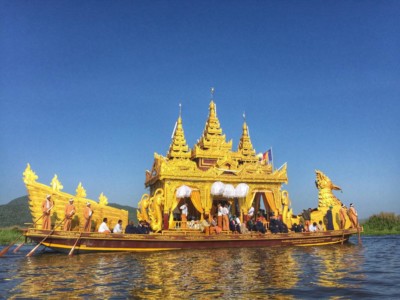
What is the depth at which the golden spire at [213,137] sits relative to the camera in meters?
24.8

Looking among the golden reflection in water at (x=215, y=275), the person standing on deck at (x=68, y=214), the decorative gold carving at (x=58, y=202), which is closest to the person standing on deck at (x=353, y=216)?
the golden reflection in water at (x=215, y=275)

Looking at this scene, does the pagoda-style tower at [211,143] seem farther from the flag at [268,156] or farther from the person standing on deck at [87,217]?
the person standing on deck at [87,217]

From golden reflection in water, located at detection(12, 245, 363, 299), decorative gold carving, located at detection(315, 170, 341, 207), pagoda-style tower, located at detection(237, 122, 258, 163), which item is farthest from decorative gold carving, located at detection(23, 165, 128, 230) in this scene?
pagoda-style tower, located at detection(237, 122, 258, 163)

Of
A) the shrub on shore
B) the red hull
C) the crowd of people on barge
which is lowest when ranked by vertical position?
the red hull

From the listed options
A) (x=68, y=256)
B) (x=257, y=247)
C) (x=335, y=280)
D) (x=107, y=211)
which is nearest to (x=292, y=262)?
(x=335, y=280)

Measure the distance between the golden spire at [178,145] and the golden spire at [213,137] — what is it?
1.00 meters

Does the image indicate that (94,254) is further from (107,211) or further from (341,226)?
(341,226)

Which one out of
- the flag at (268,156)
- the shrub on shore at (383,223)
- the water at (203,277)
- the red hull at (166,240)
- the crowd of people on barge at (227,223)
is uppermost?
the flag at (268,156)

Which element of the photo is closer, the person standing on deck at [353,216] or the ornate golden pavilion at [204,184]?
the ornate golden pavilion at [204,184]

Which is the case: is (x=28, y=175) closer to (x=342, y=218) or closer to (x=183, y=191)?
(x=183, y=191)

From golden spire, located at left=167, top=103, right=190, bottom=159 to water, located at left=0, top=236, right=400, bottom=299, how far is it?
1023cm

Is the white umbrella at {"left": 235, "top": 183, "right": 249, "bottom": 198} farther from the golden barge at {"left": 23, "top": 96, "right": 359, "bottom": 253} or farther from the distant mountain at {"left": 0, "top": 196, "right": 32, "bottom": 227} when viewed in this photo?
the distant mountain at {"left": 0, "top": 196, "right": 32, "bottom": 227}

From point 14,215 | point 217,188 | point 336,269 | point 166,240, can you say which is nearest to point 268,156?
point 217,188

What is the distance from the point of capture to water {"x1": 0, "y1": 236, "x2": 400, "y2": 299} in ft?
26.4
